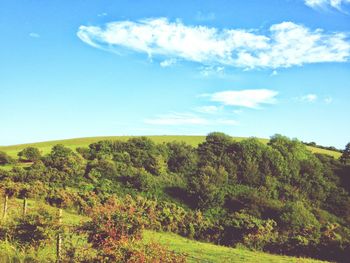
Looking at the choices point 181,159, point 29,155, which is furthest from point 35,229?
point 181,159

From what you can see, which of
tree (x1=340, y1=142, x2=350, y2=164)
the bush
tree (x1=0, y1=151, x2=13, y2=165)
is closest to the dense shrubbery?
tree (x1=340, y1=142, x2=350, y2=164)

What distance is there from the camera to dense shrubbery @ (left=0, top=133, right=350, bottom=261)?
115ft

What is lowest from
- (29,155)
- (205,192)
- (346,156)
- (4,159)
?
(205,192)

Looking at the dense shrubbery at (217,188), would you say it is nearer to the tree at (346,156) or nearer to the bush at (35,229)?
the tree at (346,156)

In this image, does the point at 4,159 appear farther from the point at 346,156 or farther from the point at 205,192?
the point at 346,156

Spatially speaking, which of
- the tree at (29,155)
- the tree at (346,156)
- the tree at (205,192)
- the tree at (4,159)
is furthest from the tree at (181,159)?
the tree at (346,156)

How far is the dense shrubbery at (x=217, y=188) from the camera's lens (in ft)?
115

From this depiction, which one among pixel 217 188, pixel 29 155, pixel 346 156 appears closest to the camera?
pixel 217 188

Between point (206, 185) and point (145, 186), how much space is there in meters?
7.01

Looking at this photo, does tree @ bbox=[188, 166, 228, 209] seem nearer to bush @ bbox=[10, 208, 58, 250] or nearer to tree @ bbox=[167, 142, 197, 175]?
tree @ bbox=[167, 142, 197, 175]

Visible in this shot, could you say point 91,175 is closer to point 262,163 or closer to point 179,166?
point 179,166

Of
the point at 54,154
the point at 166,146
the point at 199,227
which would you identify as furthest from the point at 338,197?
the point at 54,154

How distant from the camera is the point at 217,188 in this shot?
51.4 m

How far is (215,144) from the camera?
7450 cm
